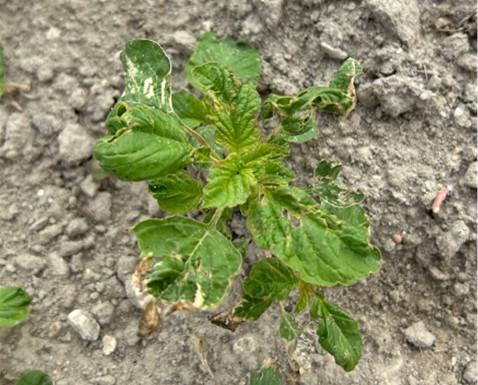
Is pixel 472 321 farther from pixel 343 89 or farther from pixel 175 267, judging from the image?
pixel 175 267

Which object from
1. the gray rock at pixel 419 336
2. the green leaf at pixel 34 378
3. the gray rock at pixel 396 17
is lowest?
the green leaf at pixel 34 378

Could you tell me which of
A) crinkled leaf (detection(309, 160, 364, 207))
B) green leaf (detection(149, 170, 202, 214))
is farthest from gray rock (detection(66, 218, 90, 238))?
crinkled leaf (detection(309, 160, 364, 207))

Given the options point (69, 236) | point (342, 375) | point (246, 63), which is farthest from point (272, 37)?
point (342, 375)

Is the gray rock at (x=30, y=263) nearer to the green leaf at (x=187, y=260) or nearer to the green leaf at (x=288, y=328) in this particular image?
the green leaf at (x=187, y=260)

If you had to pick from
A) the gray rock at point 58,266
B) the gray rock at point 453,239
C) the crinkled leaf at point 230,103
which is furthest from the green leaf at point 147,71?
the gray rock at point 453,239

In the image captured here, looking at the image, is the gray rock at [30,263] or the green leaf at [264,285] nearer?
the green leaf at [264,285]

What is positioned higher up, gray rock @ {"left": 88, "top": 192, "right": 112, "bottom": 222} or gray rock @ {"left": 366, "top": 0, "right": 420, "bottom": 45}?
gray rock @ {"left": 366, "top": 0, "right": 420, "bottom": 45}

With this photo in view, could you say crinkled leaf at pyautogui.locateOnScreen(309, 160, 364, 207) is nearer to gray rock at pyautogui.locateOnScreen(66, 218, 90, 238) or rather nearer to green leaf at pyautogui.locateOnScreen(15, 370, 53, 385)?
gray rock at pyautogui.locateOnScreen(66, 218, 90, 238)
